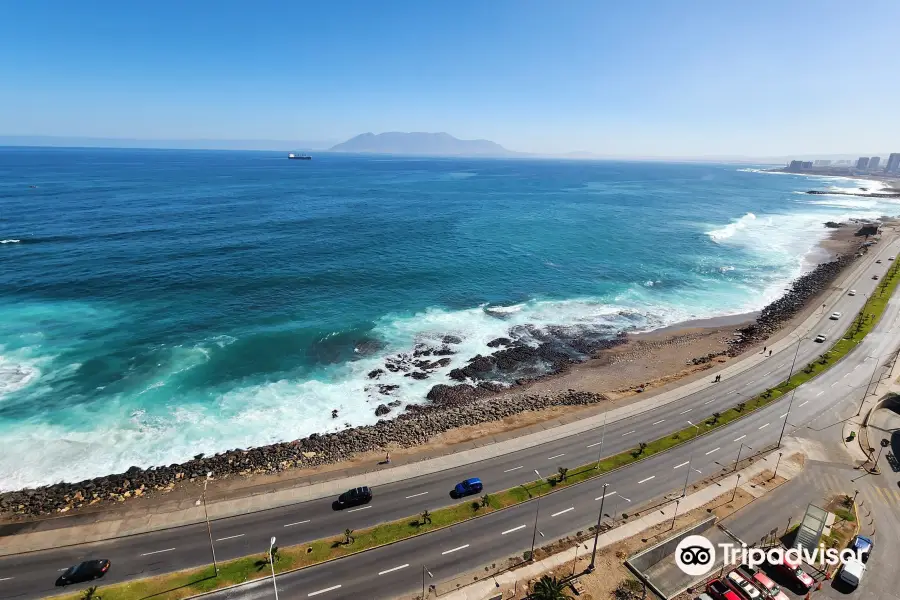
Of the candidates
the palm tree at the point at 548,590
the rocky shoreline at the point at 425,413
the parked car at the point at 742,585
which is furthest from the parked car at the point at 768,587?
the rocky shoreline at the point at 425,413

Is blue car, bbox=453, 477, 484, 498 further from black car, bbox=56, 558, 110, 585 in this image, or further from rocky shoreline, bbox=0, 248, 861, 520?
black car, bbox=56, 558, 110, 585

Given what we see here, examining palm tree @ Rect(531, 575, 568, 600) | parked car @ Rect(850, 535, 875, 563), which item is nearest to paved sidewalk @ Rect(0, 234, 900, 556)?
palm tree @ Rect(531, 575, 568, 600)

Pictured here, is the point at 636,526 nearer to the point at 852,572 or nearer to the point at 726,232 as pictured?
the point at 852,572

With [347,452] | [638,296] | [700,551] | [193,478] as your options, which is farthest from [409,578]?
[638,296]

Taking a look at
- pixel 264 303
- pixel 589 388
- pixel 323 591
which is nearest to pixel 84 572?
pixel 323 591

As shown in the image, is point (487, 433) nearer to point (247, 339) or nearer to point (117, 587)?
point (117, 587)

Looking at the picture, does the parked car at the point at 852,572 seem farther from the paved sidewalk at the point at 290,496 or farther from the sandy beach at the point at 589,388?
the sandy beach at the point at 589,388
